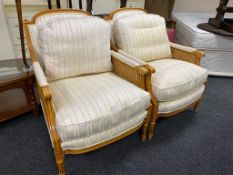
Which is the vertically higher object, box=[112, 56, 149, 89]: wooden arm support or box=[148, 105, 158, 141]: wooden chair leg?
box=[112, 56, 149, 89]: wooden arm support

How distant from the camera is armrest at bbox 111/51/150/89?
3.85 feet

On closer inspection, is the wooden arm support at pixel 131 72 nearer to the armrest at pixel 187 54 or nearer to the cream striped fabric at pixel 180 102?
the cream striped fabric at pixel 180 102

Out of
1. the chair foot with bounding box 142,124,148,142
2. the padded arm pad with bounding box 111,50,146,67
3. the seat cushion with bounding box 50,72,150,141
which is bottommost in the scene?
the chair foot with bounding box 142,124,148,142

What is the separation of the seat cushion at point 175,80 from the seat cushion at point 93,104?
16 centimetres

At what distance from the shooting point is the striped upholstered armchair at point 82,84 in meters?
0.94

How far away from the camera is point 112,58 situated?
1450 mm

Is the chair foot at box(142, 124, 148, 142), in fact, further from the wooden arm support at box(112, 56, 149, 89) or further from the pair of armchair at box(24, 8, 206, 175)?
the wooden arm support at box(112, 56, 149, 89)

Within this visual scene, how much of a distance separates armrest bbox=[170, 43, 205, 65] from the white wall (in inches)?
69.7

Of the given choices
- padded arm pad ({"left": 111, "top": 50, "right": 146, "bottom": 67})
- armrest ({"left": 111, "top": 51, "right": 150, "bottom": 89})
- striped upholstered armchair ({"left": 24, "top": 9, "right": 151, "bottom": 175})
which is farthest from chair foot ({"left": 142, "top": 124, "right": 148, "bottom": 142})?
padded arm pad ({"left": 111, "top": 50, "right": 146, "bottom": 67})

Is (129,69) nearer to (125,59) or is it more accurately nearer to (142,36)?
(125,59)

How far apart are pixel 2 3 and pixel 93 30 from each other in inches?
54.7

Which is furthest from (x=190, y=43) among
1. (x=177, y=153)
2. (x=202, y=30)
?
(x=177, y=153)

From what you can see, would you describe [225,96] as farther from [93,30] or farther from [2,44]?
[2,44]

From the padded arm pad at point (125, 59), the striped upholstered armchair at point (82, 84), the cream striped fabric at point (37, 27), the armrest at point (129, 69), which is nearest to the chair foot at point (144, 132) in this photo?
the striped upholstered armchair at point (82, 84)
